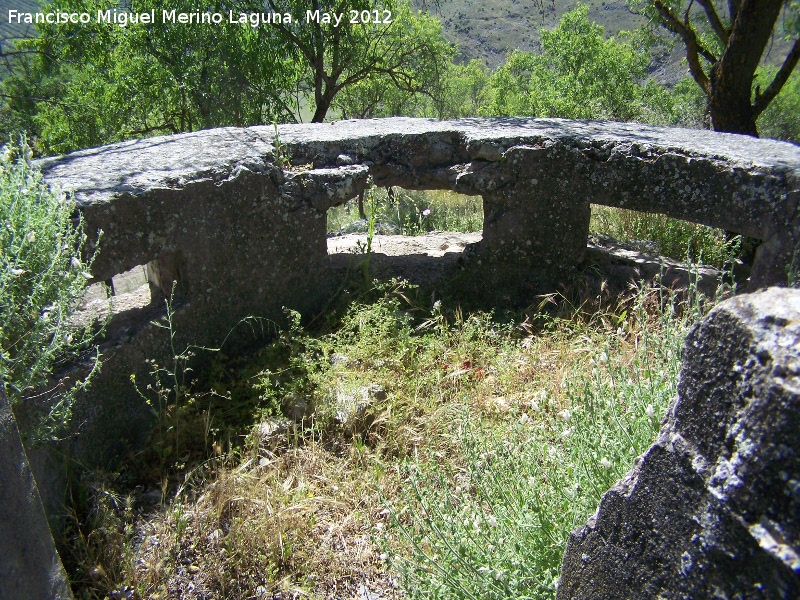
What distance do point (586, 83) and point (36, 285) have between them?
17876 millimetres

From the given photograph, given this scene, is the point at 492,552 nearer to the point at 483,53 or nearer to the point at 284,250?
the point at 284,250

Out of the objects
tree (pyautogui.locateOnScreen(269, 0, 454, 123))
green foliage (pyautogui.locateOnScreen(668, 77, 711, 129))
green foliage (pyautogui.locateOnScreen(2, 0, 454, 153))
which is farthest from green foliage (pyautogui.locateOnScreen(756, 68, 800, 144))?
green foliage (pyautogui.locateOnScreen(2, 0, 454, 153))

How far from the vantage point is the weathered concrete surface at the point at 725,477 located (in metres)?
0.89

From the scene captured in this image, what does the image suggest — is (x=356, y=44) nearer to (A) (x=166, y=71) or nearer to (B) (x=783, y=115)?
(A) (x=166, y=71)

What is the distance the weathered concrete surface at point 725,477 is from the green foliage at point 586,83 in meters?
13.7

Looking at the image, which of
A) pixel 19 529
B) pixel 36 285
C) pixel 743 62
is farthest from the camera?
pixel 743 62

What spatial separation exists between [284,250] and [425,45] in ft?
26.1

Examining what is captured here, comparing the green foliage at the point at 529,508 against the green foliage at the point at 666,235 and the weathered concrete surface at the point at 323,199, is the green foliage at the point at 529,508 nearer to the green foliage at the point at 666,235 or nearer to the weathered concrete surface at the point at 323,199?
the weathered concrete surface at the point at 323,199

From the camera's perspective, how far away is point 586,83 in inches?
692

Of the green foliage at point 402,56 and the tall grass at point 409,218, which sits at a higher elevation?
the green foliage at point 402,56

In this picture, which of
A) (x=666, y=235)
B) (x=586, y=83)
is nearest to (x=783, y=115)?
(x=586, y=83)

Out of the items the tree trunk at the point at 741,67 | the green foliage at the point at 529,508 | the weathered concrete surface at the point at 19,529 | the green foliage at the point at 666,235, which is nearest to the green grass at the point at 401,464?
the green foliage at the point at 529,508

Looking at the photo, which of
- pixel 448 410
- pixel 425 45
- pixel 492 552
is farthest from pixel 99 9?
pixel 492 552

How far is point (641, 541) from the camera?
1.17 m
